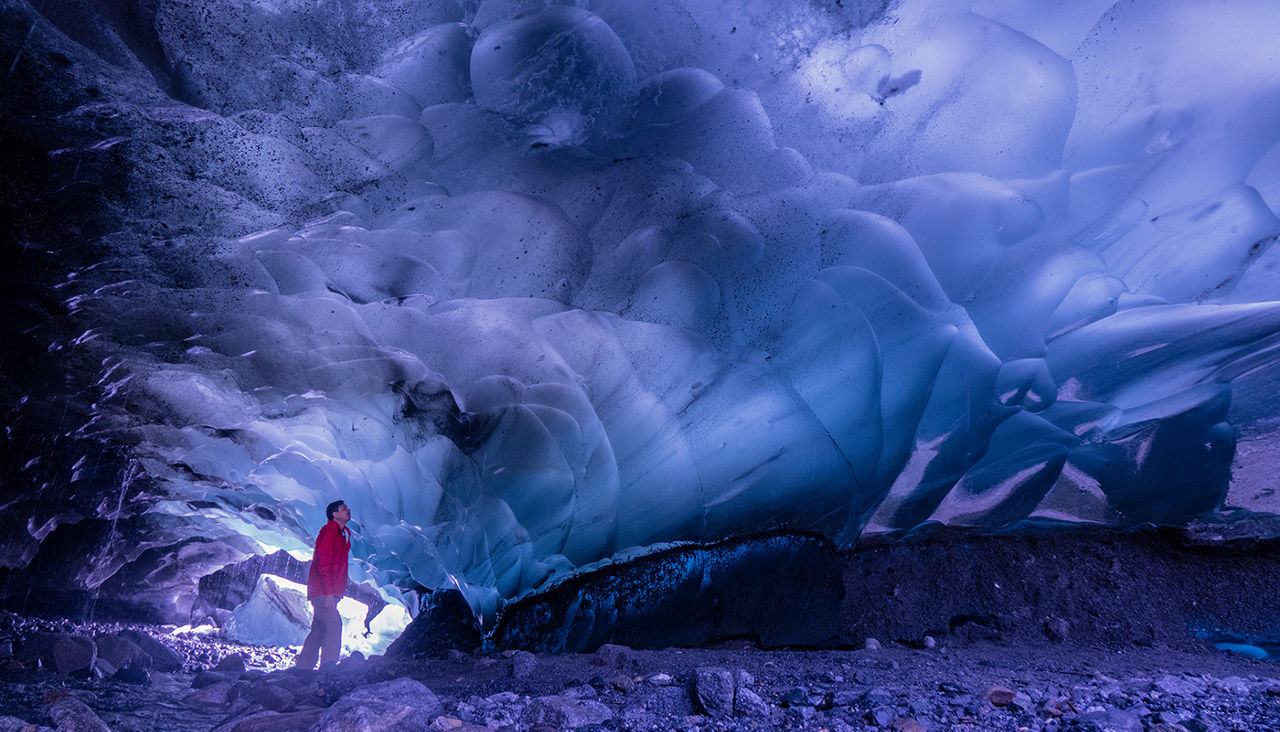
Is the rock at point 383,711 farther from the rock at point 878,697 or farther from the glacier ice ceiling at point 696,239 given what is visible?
the glacier ice ceiling at point 696,239

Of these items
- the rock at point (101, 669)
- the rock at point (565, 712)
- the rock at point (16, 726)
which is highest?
the rock at point (16, 726)

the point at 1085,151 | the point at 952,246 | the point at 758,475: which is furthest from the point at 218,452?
the point at 1085,151

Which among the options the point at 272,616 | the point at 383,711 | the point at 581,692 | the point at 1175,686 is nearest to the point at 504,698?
the point at 581,692

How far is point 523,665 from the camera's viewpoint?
10.8 ft

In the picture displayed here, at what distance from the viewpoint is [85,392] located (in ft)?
16.1

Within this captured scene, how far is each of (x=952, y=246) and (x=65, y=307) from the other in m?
5.21

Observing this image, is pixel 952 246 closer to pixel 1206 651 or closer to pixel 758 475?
pixel 758 475

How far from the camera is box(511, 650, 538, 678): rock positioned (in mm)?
3246

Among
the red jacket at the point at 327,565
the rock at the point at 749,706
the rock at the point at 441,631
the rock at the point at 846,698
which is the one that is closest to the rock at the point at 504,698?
the rock at the point at 749,706

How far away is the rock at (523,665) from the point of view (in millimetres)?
3246

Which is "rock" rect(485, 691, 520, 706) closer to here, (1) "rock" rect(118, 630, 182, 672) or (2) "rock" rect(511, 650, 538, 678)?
(2) "rock" rect(511, 650, 538, 678)

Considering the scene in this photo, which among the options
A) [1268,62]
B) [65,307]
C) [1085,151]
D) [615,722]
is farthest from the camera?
[65,307]

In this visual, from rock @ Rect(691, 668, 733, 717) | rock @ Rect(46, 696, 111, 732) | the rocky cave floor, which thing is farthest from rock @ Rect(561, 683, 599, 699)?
rock @ Rect(46, 696, 111, 732)

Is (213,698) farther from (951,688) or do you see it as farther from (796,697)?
(951,688)
